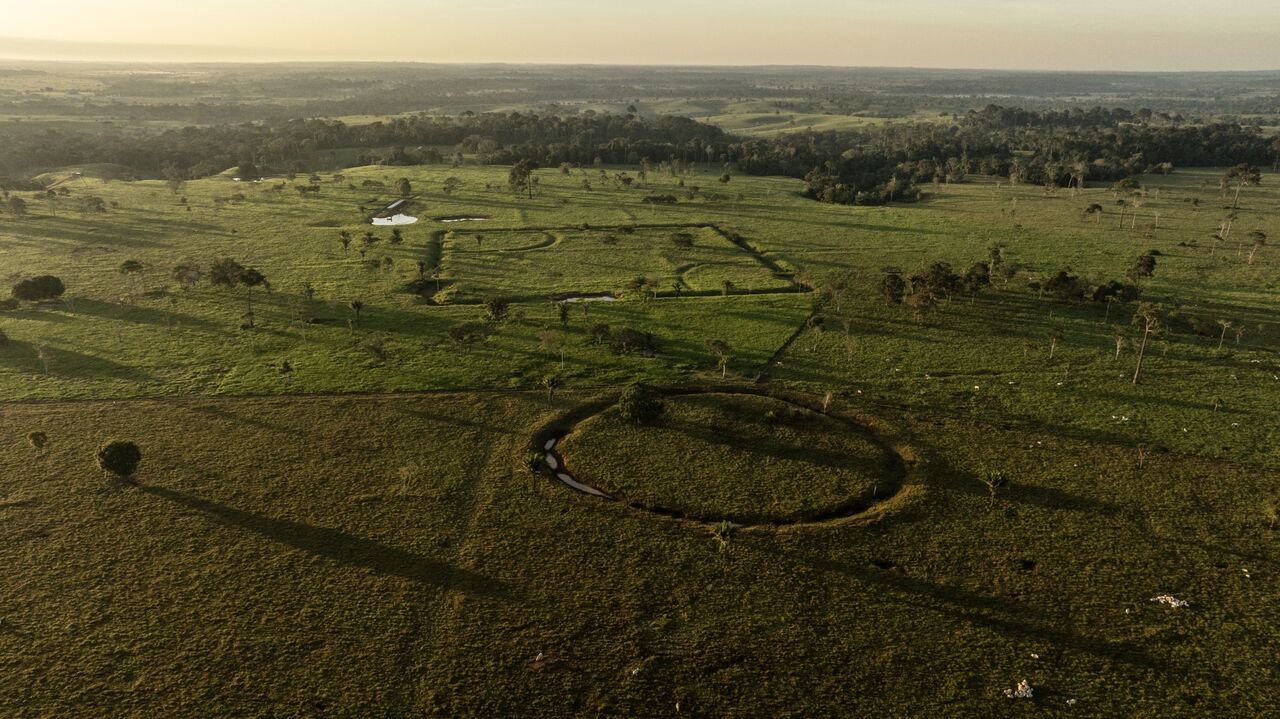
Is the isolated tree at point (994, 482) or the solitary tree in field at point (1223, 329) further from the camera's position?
the solitary tree in field at point (1223, 329)

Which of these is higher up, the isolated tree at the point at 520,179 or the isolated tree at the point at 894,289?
the isolated tree at the point at 520,179

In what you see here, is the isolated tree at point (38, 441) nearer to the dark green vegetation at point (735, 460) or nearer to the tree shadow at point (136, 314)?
the tree shadow at point (136, 314)

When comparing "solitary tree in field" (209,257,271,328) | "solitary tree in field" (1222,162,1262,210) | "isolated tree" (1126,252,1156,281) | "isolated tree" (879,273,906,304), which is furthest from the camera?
"solitary tree in field" (1222,162,1262,210)

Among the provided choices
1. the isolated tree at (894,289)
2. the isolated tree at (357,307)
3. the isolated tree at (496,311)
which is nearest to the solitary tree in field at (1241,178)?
the isolated tree at (894,289)

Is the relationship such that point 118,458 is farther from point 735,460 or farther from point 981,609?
point 981,609

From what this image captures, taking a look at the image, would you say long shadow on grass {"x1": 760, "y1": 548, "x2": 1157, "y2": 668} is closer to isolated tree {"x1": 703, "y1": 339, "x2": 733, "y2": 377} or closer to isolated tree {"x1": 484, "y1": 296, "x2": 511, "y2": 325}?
isolated tree {"x1": 703, "y1": 339, "x2": 733, "y2": 377}

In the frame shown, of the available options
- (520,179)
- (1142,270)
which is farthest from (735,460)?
(520,179)

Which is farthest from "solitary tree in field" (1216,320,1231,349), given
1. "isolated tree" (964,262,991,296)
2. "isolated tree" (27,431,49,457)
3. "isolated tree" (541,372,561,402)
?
"isolated tree" (27,431,49,457)
